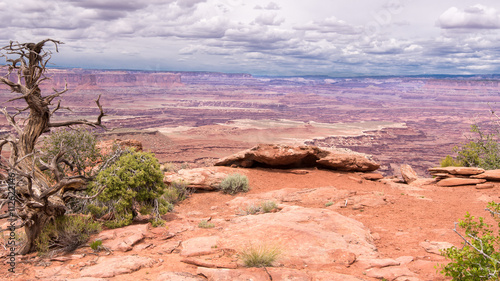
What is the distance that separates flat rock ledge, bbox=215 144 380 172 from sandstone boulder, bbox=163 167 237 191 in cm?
227

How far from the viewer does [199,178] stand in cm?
1551

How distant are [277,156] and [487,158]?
498 inches

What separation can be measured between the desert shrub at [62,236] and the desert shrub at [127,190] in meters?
1.16

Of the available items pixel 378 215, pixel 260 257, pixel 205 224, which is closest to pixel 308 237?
pixel 260 257

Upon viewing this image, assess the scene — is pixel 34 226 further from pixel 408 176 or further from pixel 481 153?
pixel 481 153

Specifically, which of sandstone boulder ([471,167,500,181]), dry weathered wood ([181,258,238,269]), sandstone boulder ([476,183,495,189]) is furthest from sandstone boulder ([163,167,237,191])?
sandstone boulder ([471,167,500,181])

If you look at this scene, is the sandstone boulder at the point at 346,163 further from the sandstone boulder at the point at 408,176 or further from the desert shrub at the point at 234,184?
the desert shrub at the point at 234,184

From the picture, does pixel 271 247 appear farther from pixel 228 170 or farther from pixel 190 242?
pixel 228 170

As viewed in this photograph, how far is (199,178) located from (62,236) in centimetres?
791

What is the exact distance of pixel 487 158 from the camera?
20266mm

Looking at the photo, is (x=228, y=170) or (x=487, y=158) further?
(x=487, y=158)

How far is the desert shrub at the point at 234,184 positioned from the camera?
49.1 feet

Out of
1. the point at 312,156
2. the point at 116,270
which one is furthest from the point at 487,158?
the point at 116,270

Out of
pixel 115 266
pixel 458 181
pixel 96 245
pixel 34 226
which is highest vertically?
pixel 34 226
